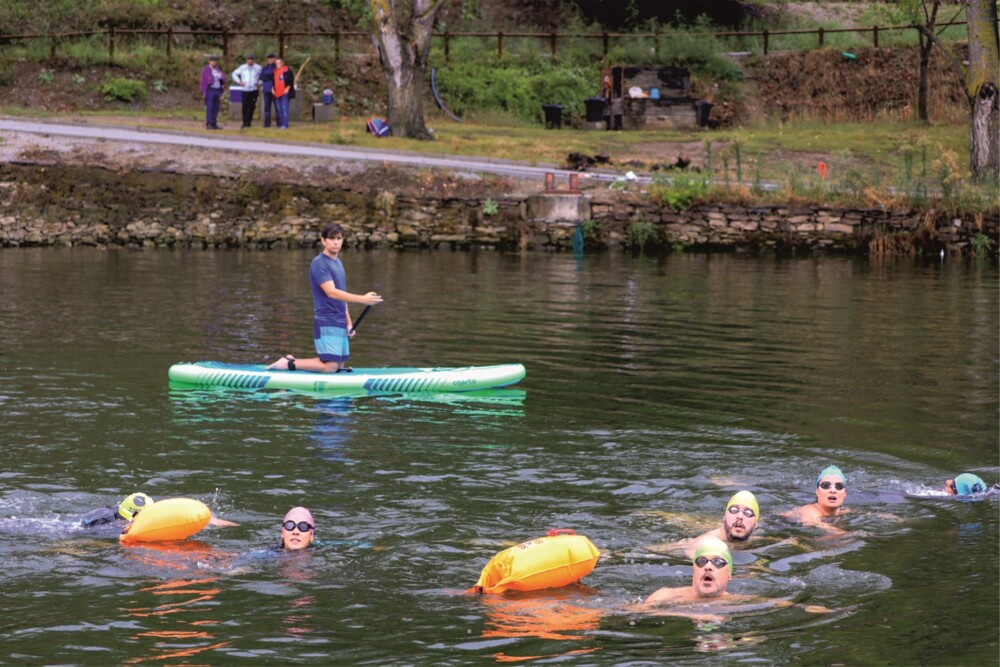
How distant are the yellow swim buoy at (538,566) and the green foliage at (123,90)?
3856 cm

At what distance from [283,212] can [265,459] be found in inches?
885

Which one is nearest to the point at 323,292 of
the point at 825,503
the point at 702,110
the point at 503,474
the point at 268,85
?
the point at 503,474

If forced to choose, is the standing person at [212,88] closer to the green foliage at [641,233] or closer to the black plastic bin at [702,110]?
the green foliage at [641,233]

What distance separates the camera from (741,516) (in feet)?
36.6

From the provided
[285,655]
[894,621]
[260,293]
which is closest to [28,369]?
[260,293]

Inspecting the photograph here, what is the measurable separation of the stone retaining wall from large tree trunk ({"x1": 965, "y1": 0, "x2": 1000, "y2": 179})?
2.91m

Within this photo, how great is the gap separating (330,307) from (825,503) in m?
6.91

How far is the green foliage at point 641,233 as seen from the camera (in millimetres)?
34875

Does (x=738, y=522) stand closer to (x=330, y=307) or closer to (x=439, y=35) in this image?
(x=330, y=307)

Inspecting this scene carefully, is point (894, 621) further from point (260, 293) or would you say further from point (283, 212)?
point (283, 212)

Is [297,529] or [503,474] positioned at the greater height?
[297,529]

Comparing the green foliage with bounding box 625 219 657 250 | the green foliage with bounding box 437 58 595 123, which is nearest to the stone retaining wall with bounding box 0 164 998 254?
the green foliage with bounding box 625 219 657 250

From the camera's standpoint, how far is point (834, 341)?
21484 mm

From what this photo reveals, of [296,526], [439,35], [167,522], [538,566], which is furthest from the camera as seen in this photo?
[439,35]
